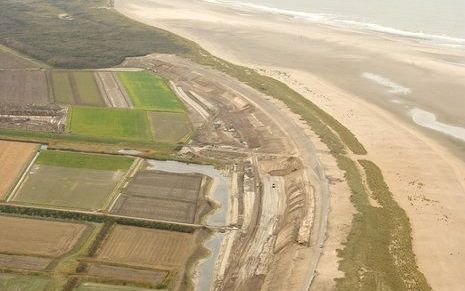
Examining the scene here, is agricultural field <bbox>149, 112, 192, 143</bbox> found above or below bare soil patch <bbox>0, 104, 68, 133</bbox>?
above

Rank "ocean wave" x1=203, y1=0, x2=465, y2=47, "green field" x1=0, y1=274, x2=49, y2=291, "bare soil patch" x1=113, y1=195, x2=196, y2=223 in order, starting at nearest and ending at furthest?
"green field" x1=0, y1=274, x2=49, y2=291 < "bare soil patch" x1=113, y1=195, x2=196, y2=223 < "ocean wave" x1=203, y1=0, x2=465, y2=47

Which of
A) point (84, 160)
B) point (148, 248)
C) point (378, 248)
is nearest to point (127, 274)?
point (148, 248)

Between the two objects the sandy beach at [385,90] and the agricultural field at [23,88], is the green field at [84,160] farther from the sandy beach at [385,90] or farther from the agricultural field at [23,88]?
the sandy beach at [385,90]

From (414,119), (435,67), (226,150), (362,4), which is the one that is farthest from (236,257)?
(362,4)

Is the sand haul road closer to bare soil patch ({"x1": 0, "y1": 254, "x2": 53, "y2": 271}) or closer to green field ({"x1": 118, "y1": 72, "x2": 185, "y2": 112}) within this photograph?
green field ({"x1": 118, "y1": 72, "x2": 185, "y2": 112})

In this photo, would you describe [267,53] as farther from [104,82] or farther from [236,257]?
[236,257]

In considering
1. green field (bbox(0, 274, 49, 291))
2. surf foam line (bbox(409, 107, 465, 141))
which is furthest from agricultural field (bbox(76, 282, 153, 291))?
surf foam line (bbox(409, 107, 465, 141))

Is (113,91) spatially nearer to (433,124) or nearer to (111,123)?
(111,123)
